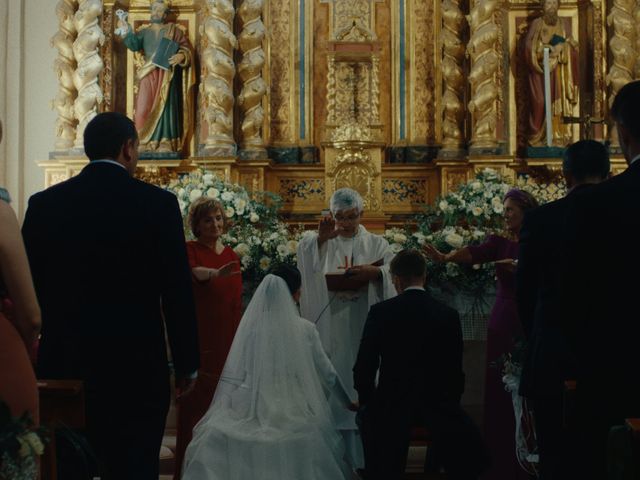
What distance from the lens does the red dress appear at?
18.3ft

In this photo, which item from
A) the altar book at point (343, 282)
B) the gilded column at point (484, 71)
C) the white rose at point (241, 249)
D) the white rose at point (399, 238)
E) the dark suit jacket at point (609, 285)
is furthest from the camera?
the gilded column at point (484, 71)

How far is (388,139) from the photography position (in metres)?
10.4

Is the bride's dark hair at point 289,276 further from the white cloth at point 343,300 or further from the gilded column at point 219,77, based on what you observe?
the gilded column at point 219,77

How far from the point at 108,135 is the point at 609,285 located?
190cm

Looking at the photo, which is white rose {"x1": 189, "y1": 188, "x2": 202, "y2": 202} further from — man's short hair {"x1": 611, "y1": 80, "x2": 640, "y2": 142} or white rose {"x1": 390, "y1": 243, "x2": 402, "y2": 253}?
man's short hair {"x1": 611, "y1": 80, "x2": 640, "y2": 142}

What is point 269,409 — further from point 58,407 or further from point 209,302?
point 58,407

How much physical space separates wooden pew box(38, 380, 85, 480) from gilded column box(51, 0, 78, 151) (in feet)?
23.6

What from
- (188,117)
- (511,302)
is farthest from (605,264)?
(188,117)

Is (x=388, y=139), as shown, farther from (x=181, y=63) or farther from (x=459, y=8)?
(x=181, y=63)

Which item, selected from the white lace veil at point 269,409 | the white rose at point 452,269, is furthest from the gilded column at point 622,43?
the white lace veil at point 269,409

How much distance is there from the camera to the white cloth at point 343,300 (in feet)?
19.5

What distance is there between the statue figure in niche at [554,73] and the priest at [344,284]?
4.37 m

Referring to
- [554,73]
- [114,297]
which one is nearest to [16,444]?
[114,297]

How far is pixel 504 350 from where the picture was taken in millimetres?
5602
